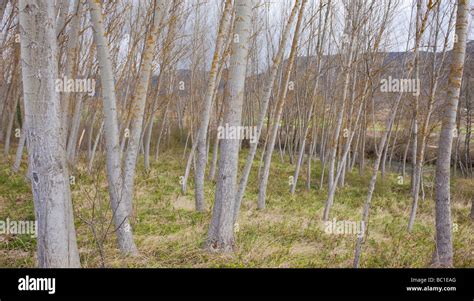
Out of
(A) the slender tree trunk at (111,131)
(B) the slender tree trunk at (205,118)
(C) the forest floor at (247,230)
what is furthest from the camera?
(B) the slender tree trunk at (205,118)

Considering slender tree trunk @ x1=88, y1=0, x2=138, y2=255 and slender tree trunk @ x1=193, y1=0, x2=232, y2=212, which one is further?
slender tree trunk @ x1=193, y1=0, x2=232, y2=212

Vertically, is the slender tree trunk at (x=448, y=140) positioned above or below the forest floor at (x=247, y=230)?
above

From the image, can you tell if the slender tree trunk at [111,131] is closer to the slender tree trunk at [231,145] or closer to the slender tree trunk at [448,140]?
the slender tree trunk at [231,145]

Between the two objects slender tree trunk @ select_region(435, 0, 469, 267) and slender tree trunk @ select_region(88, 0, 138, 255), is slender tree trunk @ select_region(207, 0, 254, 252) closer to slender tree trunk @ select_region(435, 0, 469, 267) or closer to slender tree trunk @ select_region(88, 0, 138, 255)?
slender tree trunk @ select_region(88, 0, 138, 255)

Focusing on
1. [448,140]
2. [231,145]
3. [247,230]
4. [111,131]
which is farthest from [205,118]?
[448,140]

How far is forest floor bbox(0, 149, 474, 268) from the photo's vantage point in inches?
166

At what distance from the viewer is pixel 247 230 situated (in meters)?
5.89

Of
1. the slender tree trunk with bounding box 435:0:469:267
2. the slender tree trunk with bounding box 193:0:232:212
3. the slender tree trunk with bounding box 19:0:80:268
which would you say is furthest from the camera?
the slender tree trunk with bounding box 193:0:232:212

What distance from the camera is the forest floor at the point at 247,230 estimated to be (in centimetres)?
421

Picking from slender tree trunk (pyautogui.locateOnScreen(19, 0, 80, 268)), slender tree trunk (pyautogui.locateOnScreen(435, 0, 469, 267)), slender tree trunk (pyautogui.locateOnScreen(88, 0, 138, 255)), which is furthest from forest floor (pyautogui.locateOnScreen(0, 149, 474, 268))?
slender tree trunk (pyautogui.locateOnScreen(19, 0, 80, 268))

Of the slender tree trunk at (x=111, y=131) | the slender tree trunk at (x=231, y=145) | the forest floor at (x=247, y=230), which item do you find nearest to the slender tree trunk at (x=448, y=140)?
the forest floor at (x=247, y=230)

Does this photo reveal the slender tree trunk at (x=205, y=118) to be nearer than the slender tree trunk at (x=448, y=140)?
No

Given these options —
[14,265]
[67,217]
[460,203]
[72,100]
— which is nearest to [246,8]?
[67,217]
